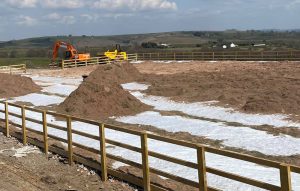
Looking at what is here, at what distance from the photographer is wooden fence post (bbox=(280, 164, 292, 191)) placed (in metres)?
6.14

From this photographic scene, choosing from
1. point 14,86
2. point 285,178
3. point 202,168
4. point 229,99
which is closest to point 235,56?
point 14,86

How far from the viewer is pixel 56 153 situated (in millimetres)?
13648

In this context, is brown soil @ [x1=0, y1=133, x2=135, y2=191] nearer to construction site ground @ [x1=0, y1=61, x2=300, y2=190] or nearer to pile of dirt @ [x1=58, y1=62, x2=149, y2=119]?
construction site ground @ [x1=0, y1=61, x2=300, y2=190]

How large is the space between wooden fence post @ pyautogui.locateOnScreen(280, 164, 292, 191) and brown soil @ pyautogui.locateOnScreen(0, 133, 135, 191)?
14.0ft

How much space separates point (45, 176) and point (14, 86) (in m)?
22.4

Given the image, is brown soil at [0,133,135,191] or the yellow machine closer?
brown soil at [0,133,135,191]

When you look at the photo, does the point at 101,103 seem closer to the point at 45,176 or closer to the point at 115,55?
the point at 45,176

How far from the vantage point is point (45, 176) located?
11414mm

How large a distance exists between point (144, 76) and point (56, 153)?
2304 cm

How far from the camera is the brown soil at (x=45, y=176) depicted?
10.3m

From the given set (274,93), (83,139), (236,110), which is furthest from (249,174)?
(274,93)

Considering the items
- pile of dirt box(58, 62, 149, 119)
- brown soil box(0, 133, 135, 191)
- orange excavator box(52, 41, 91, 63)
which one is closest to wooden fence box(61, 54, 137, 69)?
orange excavator box(52, 41, 91, 63)

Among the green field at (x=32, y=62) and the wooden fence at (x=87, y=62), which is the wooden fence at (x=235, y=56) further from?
the green field at (x=32, y=62)

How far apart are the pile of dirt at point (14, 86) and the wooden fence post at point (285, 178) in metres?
26.5
